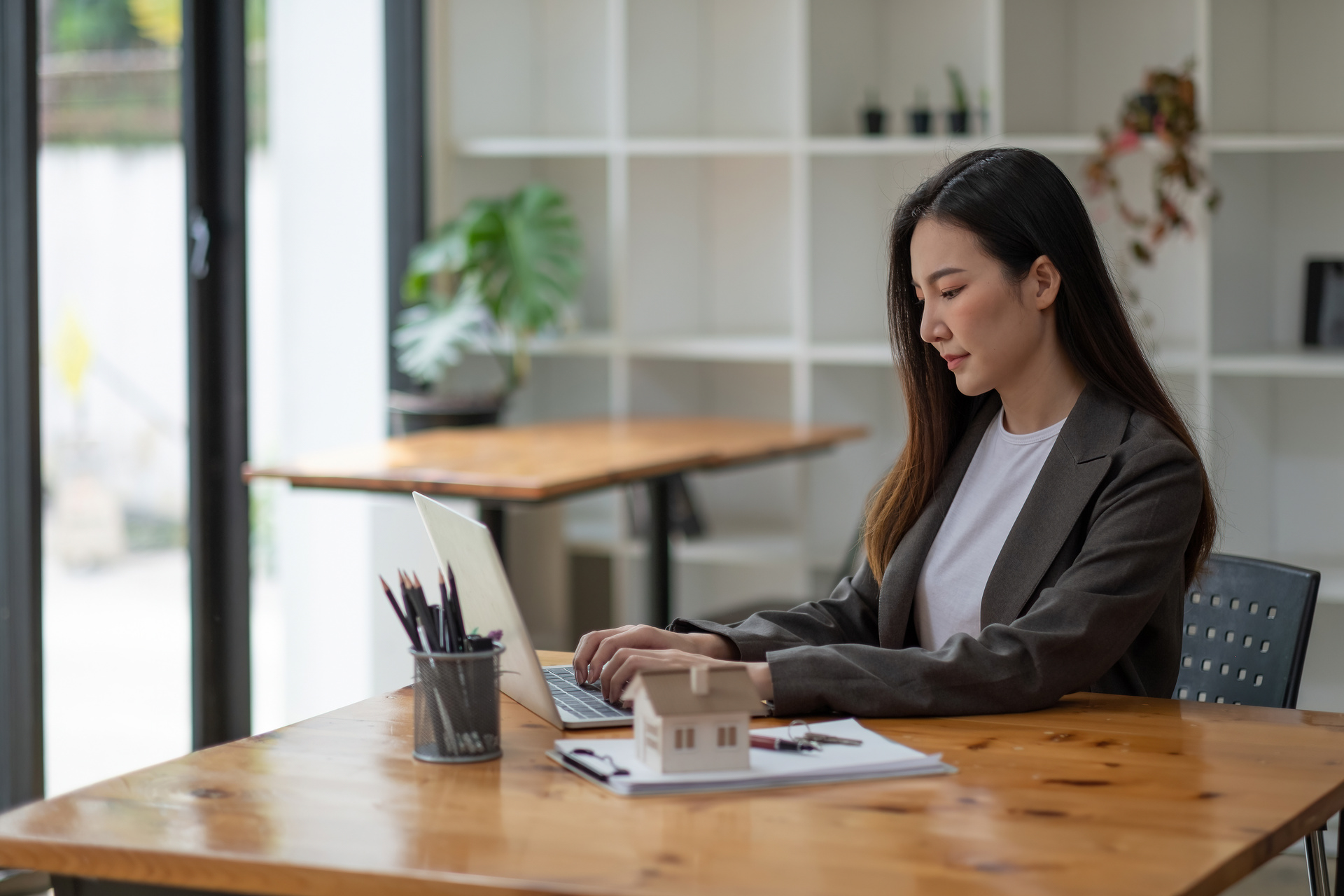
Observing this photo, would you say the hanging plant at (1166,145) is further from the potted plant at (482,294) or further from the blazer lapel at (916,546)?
the blazer lapel at (916,546)

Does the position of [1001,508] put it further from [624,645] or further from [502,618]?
[502,618]

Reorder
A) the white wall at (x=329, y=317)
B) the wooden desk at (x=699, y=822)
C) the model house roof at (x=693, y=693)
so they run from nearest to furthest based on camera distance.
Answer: the wooden desk at (x=699, y=822) < the model house roof at (x=693, y=693) < the white wall at (x=329, y=317)

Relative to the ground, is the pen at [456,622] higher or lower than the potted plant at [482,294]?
lower

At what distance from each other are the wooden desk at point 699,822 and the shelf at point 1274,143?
248 centimetres

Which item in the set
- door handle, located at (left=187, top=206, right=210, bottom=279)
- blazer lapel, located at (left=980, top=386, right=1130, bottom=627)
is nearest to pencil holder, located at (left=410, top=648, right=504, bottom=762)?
blazer lapel, located at (left=980, top=386, right=1130, bottom=627)

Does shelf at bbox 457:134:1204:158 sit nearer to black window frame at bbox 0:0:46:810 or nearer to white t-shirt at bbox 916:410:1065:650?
black window frame at bbox 0:0:46:810

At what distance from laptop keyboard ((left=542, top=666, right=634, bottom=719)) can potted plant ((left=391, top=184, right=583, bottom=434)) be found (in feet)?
7.59

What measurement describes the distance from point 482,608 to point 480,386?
3.15 meters

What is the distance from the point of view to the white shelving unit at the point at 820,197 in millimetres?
3941

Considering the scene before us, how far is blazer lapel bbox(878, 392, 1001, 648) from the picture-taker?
1914mm

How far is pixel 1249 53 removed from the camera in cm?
392

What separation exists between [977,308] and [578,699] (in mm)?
641

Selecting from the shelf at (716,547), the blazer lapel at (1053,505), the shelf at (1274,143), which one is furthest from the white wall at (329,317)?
the blazer lapel at (1053,505)

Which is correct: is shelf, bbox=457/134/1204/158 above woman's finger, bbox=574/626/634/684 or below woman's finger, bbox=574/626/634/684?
above
